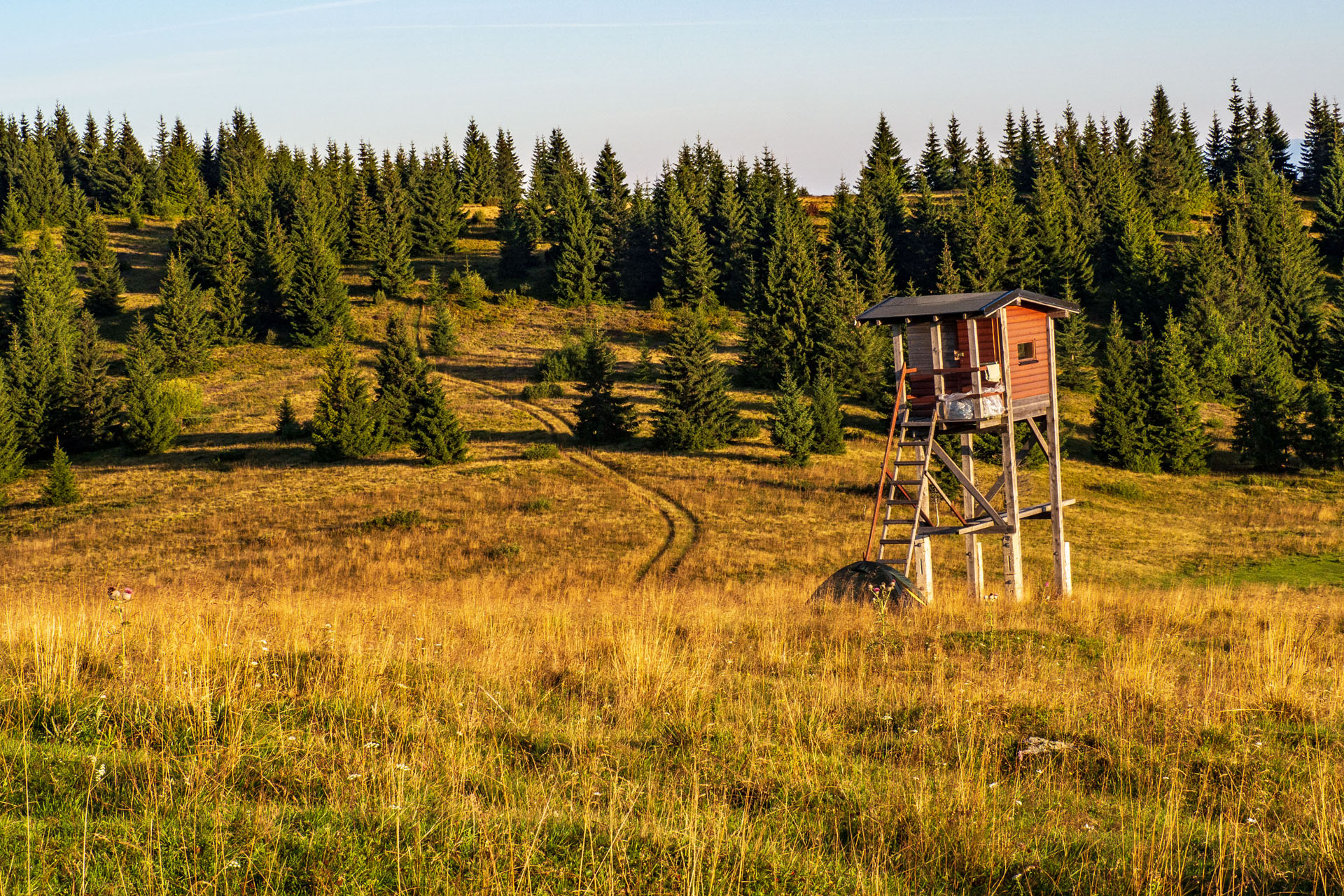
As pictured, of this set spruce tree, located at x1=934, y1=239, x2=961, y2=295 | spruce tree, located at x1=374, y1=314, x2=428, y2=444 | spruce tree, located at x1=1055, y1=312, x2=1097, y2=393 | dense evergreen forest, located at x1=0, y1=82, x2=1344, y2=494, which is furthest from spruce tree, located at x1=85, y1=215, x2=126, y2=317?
spruce tree, located at x1=1055, y1=312, x2=1097, y2=393

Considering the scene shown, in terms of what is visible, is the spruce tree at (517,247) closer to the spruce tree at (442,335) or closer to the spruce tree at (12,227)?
the spruce tree at (442,335)

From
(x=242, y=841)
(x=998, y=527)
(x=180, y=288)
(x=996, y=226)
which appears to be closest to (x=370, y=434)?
(x=180, y=288)

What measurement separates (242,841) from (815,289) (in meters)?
56.8

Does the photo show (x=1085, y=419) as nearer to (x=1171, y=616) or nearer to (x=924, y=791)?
(x=1171, y=616)

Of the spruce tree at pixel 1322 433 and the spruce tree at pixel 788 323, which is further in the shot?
the spruce tree at pixel 788 323

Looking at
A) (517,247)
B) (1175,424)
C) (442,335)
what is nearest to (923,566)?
(1175,424)

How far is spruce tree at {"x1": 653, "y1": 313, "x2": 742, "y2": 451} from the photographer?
45.2m

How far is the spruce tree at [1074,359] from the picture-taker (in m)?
57.5

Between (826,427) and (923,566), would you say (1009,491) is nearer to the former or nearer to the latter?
(923,566)

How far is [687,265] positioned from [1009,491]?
55.3 metres

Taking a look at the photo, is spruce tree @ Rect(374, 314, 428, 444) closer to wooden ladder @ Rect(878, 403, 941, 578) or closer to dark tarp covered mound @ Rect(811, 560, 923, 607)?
wooden ladder @ Rect(878, 403, 941, 578)

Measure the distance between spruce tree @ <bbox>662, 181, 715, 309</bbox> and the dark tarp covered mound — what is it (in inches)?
2242

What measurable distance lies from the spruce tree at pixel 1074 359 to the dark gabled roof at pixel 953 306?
39.5 m

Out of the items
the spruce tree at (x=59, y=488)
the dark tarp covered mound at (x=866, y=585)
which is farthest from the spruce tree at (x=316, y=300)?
the dark tarp covered mound at (x=866, y=585)
